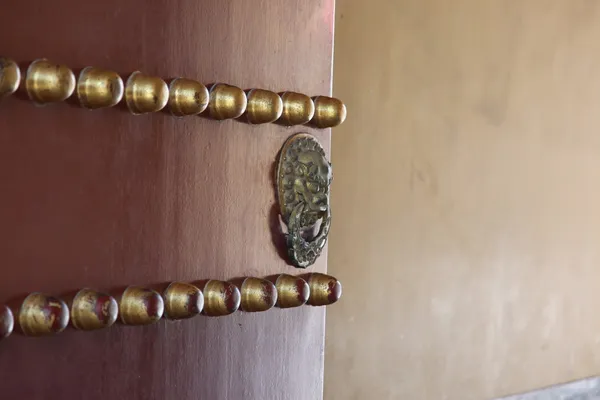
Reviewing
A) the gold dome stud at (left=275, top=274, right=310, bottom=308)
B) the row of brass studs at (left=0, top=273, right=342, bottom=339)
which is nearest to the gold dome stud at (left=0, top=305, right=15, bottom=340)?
the row of brass studs at (left=0, top=273, right=342, bottom=339)

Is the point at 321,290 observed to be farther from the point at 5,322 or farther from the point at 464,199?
the point at 464,199

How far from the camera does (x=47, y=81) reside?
→ 0.37 m

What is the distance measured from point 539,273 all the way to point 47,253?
122 centimetres

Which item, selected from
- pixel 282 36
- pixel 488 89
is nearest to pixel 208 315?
pixel 282 36

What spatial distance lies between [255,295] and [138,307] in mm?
104

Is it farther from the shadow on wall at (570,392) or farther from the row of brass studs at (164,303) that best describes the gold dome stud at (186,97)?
the shadow on wall at (570,392)

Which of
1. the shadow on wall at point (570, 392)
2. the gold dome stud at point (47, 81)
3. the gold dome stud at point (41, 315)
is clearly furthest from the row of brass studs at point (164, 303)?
the shadow on wall at point (570, 392)

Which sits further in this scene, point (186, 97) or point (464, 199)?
point (464, 199)

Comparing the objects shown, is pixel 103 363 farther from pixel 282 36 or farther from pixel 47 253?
pixel 282 36

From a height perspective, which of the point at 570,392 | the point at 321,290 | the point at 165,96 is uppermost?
the point at 165,96

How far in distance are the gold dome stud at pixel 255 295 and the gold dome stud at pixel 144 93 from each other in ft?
0.50

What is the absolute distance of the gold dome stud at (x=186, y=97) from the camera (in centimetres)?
44

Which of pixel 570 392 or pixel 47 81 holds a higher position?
pixel 47 81

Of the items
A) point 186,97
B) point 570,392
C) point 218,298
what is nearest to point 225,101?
point 186,97
